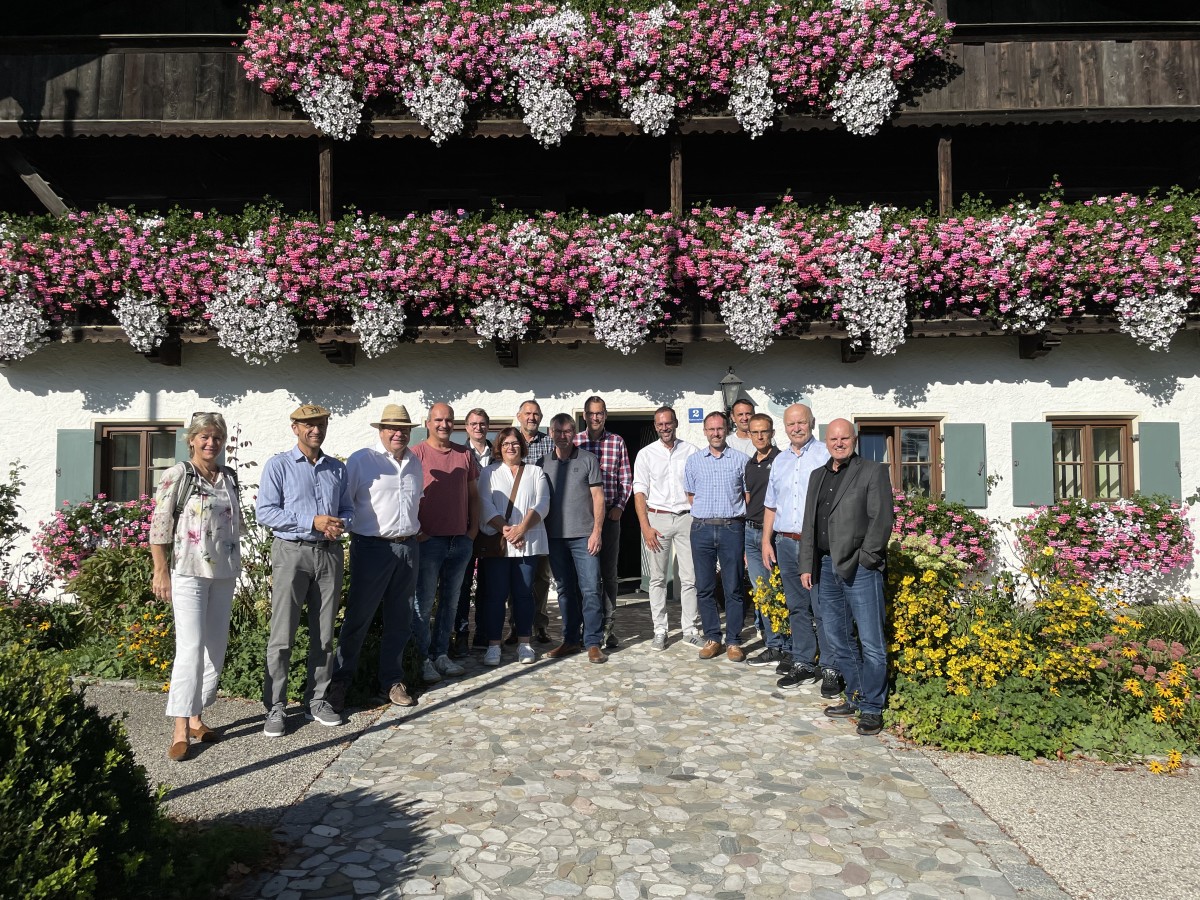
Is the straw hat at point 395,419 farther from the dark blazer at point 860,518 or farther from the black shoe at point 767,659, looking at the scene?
the black shoe at point 767,659

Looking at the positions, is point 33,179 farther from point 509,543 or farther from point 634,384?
point 509,543

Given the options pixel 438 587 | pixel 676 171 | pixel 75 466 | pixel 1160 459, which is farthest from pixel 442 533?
pixel 1160 459

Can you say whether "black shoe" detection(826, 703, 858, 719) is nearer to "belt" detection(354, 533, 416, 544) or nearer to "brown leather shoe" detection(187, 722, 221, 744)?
"belt" detection(354, 533, 416, 544)

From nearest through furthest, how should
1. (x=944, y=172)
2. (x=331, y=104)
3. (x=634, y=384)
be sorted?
(x=331, y=104)
(x=944, y=172)
(x=634, y=384)

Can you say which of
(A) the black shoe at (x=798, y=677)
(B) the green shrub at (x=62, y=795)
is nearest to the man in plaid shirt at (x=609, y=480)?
(A) the black shoe at (x=798, y=677)

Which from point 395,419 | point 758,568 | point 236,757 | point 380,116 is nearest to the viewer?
point 236,757

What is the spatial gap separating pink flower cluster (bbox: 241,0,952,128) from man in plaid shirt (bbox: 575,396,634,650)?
4337 millimetres

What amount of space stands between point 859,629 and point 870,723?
56 centimetres

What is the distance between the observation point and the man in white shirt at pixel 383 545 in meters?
5.29

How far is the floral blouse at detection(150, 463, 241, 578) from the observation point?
450cm

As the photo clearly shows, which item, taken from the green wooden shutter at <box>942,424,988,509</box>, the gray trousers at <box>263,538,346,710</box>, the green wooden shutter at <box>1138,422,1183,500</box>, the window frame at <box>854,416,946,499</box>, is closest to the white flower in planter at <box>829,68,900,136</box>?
the window frame at <box>854,416,946,499</box>

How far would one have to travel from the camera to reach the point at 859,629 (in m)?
5.07

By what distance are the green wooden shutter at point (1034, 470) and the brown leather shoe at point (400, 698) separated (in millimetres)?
7581

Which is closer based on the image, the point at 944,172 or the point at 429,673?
the point at 429,673
